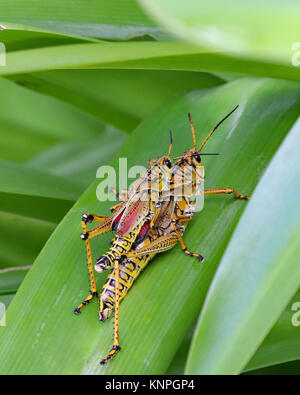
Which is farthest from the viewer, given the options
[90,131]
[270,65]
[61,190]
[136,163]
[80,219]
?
[90,131]

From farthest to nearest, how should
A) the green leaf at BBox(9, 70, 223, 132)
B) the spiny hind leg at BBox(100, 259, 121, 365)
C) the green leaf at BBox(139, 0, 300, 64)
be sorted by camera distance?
the green leaf at BBox(9, 70, 223, 132) < the spiny hind leg at BBox(100, 259, 121, 365) < the green leaf at BBox(139, 0, 300, 64)

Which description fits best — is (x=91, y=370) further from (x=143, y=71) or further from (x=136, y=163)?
(x=143, y=71)

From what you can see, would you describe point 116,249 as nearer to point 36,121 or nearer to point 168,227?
point 168,227

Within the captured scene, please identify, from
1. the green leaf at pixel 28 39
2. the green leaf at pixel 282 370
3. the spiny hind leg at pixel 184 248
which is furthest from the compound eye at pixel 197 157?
the green leaf at pixel 282 370

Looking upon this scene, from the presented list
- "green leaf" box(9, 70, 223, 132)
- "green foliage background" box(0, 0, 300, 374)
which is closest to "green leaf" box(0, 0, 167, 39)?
"green foliage background" box(0, 0, 300, 374)

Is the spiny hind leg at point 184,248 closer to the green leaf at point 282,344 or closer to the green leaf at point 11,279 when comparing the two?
the green leaf at point 282,344

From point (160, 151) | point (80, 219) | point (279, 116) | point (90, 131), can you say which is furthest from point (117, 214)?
point (90, 131)

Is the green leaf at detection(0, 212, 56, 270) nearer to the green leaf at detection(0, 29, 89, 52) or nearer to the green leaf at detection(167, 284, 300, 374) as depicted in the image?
the green leaf at detection(0, 29, 89, 52)
